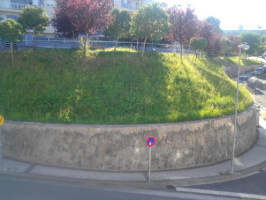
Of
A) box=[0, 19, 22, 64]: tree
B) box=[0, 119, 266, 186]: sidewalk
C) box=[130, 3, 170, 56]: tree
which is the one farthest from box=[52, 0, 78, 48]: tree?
box=[0, 119, 266, 186]: sidewalk

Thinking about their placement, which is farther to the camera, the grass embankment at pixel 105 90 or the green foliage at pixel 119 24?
the green foliage at pixel 119 24

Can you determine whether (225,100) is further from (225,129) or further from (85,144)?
(85,144)

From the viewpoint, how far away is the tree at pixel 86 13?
18.0 m

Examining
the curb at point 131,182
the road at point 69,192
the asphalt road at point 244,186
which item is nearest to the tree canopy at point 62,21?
the curb at point 131,182

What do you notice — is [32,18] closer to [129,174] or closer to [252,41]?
[129,174]

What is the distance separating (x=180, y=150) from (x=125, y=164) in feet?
8.76

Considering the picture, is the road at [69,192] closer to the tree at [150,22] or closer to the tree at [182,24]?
the tree at [150,22]

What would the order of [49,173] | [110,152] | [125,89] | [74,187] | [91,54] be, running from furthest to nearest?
[91,54] → [125,89] → [110,152] → [49,173] → [74,187]

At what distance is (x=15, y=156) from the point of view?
1166 cm

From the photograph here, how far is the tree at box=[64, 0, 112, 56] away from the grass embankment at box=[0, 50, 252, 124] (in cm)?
203

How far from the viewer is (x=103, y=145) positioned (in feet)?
36.2

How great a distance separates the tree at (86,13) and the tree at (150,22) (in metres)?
2.58

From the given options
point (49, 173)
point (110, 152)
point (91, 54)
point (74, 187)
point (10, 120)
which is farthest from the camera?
point (91, 54)

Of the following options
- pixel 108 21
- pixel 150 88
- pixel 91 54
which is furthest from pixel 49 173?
pixel 108 21
